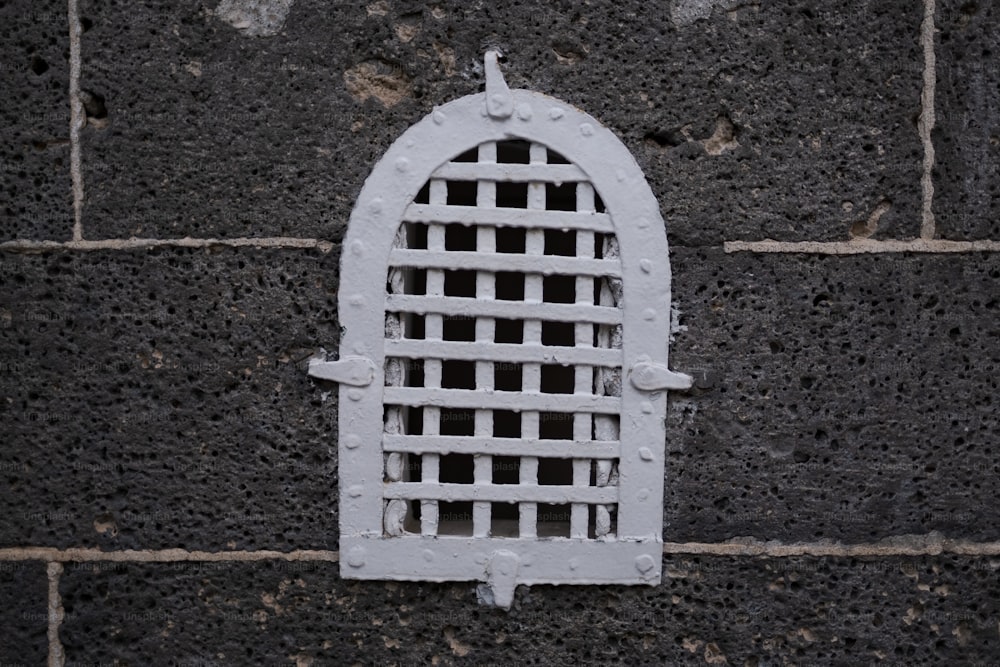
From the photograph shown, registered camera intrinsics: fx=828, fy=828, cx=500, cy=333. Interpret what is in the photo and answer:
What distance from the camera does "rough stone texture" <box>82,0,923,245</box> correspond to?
7.38 feet

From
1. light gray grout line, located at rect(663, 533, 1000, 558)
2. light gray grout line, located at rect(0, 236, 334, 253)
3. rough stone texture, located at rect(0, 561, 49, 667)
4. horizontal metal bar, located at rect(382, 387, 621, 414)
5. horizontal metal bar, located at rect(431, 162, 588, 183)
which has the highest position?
horizontal metal bar, located at rect(431, 162, 588, 183)

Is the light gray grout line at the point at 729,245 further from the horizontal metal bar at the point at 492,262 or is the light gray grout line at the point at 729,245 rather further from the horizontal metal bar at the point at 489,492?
the horizontal metal bar at the point at 489,492

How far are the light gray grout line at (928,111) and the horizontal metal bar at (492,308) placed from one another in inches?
37.3

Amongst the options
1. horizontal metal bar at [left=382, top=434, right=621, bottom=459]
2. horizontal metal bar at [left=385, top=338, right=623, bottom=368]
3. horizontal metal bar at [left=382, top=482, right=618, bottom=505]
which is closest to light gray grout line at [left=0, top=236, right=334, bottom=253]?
horizontal metal bar at [left=385, top=338, right=623, bottom=368]

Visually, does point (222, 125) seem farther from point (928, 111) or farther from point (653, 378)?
point (928, 111)

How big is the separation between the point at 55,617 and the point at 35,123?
53.9 inches

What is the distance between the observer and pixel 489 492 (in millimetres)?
2244

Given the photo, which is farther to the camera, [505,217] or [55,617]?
[55,617]

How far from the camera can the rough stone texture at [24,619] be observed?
230 centimetres

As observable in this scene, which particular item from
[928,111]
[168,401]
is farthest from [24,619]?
[928,111]

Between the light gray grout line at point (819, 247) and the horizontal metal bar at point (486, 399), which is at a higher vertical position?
the light gray grout line at point (819, 247)

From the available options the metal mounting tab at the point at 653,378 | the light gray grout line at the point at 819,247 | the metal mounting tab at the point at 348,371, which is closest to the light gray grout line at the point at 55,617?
the metal mounting tab at the point at 348,371

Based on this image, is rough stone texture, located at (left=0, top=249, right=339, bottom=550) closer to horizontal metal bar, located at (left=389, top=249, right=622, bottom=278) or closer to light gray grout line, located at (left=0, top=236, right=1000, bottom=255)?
light gray grout line, located at (left=0, top=236, right=1000, bottom=255)

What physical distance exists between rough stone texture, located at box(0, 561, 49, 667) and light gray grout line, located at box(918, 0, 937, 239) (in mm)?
2650
